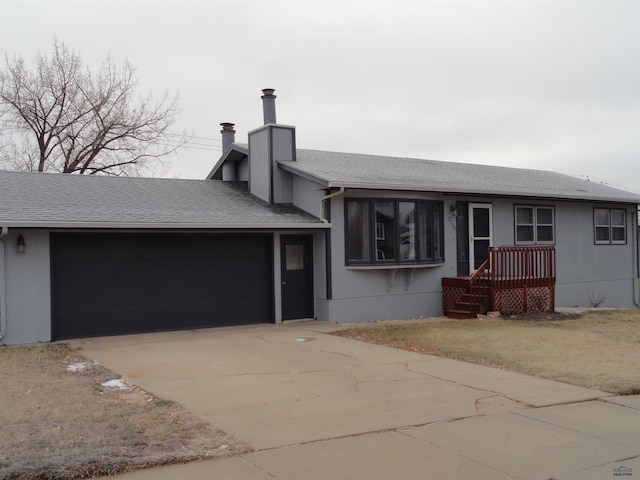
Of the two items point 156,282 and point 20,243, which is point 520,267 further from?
point 20,243

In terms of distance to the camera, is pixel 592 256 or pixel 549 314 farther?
pixel 592 256

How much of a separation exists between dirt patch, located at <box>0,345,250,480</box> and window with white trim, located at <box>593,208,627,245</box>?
1629 cm

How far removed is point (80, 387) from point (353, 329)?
6543 millimetres

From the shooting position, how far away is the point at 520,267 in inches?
637

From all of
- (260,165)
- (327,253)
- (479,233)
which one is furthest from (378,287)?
(260,165)

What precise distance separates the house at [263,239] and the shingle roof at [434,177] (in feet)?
0.27

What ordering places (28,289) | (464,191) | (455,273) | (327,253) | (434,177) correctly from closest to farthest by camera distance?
(28,289) → (327,253) → (464,191) → (455,273) → (434,177)

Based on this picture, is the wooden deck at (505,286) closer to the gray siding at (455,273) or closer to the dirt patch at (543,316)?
the dirt patch at (543,316)

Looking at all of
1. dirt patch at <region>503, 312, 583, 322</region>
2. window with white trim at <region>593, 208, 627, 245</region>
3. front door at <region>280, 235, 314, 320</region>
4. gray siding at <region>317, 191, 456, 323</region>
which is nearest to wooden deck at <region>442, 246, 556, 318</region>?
dirt patch at <region>503, 312, 583, 322</region>

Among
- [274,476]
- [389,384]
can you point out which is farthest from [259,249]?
[274,476]

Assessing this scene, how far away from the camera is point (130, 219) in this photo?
39.4 feet

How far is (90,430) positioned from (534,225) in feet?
49.1

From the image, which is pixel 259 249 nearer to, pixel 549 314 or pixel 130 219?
pixel 130 219

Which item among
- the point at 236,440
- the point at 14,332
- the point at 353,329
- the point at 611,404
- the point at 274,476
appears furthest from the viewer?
the point at 353,329
